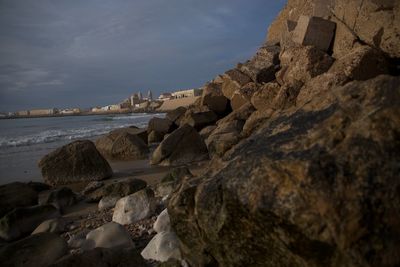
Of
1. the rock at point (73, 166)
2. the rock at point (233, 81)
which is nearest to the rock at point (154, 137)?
the rock at point (233, 81)

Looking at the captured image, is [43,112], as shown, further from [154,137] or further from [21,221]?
[21,221]

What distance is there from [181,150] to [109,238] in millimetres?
5846

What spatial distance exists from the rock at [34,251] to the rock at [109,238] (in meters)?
0.25

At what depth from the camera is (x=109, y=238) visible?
12.3ft

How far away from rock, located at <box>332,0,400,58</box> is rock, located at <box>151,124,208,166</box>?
477 cm

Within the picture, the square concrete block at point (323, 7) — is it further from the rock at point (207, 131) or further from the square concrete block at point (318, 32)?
the rock at point (207, 131)

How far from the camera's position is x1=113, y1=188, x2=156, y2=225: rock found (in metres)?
4.74

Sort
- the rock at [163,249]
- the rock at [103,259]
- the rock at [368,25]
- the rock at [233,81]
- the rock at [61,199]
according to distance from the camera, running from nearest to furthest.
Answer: the rock at [103,259] < the rock at [163,249] < the rock at [61,199] < the rock at [368,25] < the rock at [233,81]

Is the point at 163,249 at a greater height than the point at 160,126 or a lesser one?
lesser

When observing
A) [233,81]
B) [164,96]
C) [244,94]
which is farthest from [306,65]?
[164,96]

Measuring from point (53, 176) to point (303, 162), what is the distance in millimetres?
7324

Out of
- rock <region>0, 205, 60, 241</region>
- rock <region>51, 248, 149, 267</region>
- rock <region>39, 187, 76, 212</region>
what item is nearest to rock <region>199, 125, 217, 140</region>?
rock <region>39, 187, 76, 212</region>

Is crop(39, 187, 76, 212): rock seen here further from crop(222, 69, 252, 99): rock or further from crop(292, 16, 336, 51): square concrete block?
crop(222, 69, 252, 99): rock

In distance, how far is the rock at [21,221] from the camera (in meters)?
4.97
